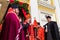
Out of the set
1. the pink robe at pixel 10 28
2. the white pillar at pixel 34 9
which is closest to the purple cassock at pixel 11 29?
the pink robe at pixel 10 28

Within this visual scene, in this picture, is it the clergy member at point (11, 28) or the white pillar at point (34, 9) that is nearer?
the clergy member at point (11, 28)

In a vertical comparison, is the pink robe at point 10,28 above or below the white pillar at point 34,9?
below

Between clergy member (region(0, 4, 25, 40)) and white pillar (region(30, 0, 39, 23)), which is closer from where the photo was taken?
clergy member (region(0, 4, 25, 40))

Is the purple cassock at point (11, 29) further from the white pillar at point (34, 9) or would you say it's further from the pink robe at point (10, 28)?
the white pillar at point (34, 9)

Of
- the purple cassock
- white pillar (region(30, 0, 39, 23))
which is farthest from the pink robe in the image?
white pillar (region(30, 0, 39, 23))

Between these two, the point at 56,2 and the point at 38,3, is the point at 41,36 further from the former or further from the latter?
the point at 56,2

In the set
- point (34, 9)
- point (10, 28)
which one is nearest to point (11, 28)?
point (10, 28)

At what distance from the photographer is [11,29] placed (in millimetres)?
1519

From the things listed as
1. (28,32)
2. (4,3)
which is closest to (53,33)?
(28,32)

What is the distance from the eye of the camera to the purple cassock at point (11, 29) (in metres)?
1.51

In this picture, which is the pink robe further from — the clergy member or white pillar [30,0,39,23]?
white pillar [30,0,39,23]

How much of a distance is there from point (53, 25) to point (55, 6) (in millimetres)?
1480

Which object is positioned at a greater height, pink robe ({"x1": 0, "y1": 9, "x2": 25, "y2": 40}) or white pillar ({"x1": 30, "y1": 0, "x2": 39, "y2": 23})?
white pillar ({"x1": 30, "y1": 0, "x2": 39, "y2": 23})

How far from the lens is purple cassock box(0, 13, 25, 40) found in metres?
1.51
